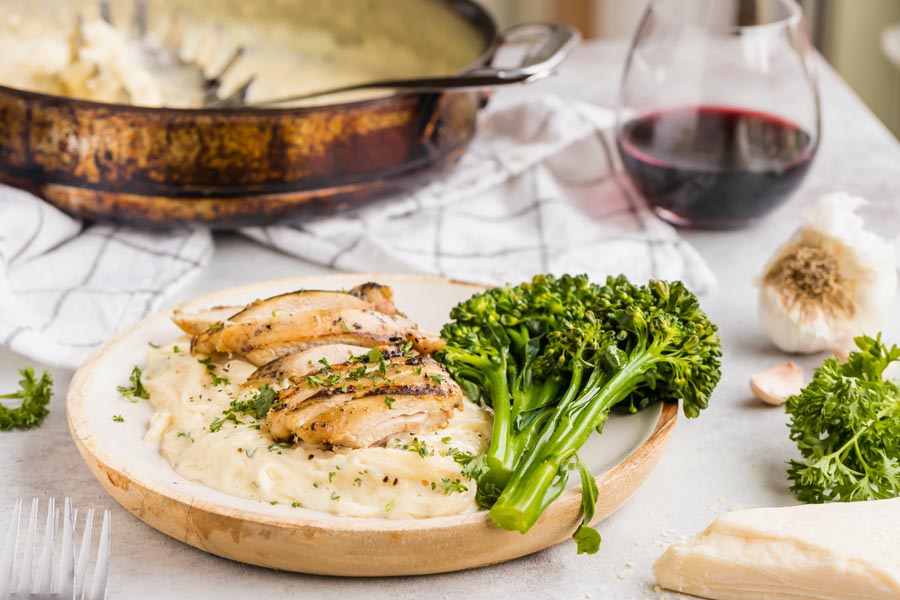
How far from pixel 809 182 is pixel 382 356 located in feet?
6.28

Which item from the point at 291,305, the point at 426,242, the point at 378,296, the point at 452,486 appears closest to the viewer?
the point at 452,486

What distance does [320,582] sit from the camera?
171cm

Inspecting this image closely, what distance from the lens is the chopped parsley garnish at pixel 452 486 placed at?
1.69 m

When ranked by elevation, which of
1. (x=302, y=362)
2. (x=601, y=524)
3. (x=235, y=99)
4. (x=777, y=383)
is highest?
Answer: (x=302, y=362)

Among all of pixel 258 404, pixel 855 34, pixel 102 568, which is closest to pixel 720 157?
pixel 258 404

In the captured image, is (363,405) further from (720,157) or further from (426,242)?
(720,157)

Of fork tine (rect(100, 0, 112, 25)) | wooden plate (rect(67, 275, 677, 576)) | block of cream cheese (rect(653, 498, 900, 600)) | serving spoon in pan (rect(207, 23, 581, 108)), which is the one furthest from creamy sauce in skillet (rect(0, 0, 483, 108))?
block of cream cheese (rect(653, 498, 900, 600))

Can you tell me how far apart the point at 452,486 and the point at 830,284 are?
111 cm

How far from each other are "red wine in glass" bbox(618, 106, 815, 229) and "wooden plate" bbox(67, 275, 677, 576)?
101 centimetres

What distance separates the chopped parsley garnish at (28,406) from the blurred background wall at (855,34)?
3949 mm

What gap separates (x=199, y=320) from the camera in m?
2.14

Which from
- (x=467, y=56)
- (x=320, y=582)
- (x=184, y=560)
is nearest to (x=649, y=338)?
(x=320, y=582)

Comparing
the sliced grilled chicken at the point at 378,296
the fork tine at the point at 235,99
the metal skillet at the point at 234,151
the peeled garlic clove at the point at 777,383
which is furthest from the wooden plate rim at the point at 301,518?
the fork tine at the point at 235,99

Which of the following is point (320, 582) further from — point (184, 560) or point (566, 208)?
point (566, 208)
